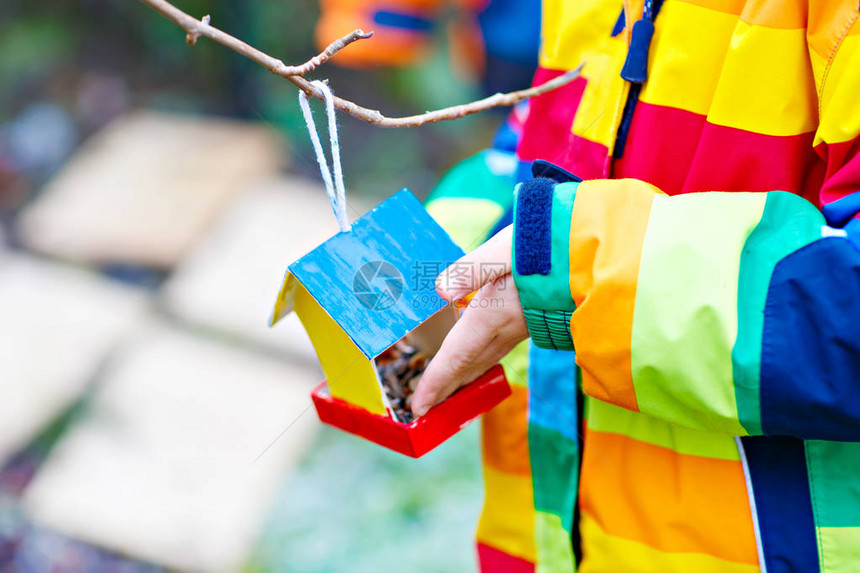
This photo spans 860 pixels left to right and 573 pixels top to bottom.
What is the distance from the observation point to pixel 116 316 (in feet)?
8.64

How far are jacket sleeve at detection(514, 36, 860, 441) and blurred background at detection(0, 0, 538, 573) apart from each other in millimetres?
357

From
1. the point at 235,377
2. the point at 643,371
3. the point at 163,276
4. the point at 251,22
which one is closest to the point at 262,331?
the point at 235,377

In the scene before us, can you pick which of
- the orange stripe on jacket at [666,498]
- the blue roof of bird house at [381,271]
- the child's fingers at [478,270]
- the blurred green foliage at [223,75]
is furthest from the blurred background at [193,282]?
the orange stripe on jacket at [666,498]

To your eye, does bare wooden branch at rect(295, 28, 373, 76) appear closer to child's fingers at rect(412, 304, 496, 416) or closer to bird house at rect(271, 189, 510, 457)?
bird house at rect(271, 189, 510, 457)

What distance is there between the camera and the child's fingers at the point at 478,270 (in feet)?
2.79

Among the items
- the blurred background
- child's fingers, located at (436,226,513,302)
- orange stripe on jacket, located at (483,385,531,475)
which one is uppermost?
child's fingers, located at (436,226,513,302)

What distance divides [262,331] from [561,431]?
1.71 metres

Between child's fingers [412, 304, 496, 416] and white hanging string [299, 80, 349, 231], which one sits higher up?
white hanging string [299, 80, 349, 231]

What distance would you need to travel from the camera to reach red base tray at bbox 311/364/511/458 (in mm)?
955

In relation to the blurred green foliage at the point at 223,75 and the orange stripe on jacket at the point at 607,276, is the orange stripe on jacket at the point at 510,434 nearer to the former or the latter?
the orange stripe on jacket at the point at 607,276

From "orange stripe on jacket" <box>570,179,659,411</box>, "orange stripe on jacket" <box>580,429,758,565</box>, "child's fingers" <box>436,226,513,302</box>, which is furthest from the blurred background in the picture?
"orange stripe on jacket" <box>580,429,758,565</box>

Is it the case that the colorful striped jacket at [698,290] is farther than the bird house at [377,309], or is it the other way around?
the bird house at [377,309]

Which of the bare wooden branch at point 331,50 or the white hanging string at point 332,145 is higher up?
the bare wooden branch at point 331,50

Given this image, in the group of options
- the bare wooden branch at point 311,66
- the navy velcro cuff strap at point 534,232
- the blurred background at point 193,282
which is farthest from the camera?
the blurred background at point 193,282
